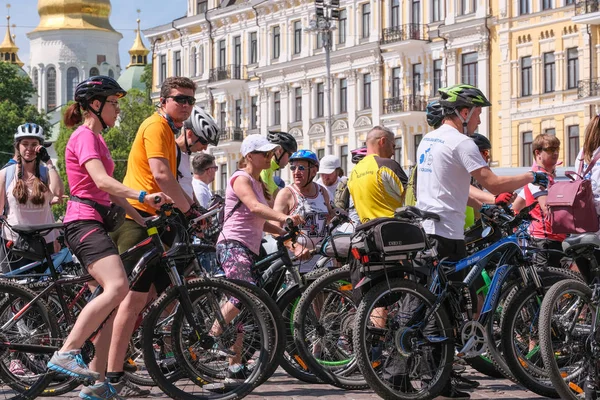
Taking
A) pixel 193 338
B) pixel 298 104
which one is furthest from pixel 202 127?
pixel 298 104

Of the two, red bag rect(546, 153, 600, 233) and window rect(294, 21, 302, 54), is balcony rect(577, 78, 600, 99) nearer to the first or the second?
window rect(294, 21, 302, 54)

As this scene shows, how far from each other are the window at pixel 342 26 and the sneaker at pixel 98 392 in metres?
54.5

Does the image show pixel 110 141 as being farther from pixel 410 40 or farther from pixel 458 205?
pixel 458 205

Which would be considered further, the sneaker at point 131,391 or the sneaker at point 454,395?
the sneaker at point 131,391

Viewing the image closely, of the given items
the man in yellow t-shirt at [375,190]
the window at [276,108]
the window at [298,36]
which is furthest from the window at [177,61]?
the man in yellow t-shirt at [375,190]

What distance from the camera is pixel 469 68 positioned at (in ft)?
183

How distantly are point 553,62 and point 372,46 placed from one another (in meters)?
10.6

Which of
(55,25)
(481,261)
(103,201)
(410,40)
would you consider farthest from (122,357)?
(55,25)

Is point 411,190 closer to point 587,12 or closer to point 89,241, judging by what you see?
point 89,241

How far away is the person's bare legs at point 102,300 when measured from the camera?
862cm

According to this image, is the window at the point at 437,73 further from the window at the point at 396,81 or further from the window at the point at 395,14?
the window at the point at 395,14

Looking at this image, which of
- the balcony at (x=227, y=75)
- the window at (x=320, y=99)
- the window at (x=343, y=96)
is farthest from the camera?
the balcony at (x=227, y=75)

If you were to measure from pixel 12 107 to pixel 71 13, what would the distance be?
167 ft

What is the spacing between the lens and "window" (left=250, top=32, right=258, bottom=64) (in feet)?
225
